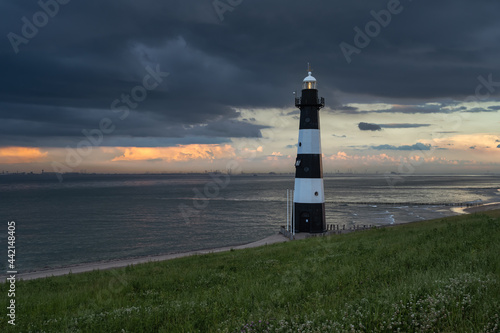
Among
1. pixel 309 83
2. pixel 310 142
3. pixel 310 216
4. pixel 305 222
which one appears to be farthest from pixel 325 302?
pixel 309 83

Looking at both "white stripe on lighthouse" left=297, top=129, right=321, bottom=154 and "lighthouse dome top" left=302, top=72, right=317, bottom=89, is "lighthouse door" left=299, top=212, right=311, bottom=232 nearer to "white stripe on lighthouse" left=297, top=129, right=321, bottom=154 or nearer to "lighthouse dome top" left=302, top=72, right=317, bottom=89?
"white stripe on lighthouse" left=297, top=129, right=321, bottom=154

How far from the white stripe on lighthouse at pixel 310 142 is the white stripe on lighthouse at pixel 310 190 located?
2872 mm

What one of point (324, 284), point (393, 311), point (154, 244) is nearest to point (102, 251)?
point (154, 244)

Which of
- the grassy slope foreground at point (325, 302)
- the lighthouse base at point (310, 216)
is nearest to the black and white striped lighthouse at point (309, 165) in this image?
the lighthouse base at point (310, 216)

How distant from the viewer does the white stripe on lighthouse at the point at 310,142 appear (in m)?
33.8

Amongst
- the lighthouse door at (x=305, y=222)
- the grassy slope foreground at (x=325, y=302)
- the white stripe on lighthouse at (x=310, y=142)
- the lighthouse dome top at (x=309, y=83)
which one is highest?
Result: the lighthouse dome top at (x=309, y=83)

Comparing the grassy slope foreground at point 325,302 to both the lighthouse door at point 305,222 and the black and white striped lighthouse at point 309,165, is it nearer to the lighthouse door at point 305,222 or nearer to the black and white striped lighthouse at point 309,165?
the black and white striped lighthouse at point 309,165

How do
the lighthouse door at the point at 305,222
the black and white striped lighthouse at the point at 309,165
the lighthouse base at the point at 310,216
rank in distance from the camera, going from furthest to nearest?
the lighthouse door at the point at 305,222, the lighthouse base at the point at 310,216, the black and white striped lighthouse at the point at 309,165

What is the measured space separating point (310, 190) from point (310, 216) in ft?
9.23

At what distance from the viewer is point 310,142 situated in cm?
3388

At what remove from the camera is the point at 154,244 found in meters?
45.5

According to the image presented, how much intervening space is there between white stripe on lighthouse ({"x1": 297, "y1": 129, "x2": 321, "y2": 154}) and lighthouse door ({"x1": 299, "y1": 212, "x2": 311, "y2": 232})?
6526 mm

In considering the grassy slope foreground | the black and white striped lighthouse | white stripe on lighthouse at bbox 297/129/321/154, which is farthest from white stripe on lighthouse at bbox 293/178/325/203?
the grassy slope foreground

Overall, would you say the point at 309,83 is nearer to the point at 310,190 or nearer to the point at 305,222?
the point at 310,190
